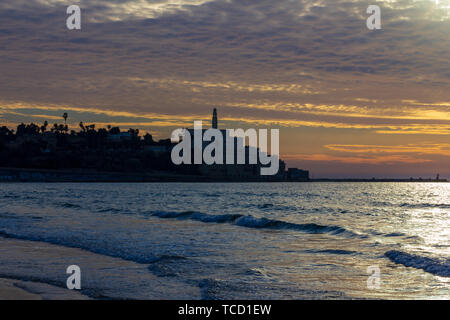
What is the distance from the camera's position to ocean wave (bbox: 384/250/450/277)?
A: 50.9ft

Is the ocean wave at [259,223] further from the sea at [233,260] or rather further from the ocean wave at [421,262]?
the ocean wave at [421,262]

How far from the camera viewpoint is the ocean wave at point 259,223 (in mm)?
28219

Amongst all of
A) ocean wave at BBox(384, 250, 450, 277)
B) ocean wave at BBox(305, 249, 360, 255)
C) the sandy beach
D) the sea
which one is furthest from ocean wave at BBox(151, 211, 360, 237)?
the sandy beach

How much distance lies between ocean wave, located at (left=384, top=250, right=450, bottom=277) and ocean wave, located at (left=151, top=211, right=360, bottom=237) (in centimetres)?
729

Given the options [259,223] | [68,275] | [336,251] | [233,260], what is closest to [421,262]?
[336,251]

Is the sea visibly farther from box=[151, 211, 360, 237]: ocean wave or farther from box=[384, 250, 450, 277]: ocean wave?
box=[151, 211, 360, 237]: ocean wave

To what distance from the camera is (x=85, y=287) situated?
13.0m

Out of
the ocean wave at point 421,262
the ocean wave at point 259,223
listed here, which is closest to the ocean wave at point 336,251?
the ocean wave at point 421,262

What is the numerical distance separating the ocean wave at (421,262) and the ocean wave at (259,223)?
7.29m

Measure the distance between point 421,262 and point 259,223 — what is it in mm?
16168
